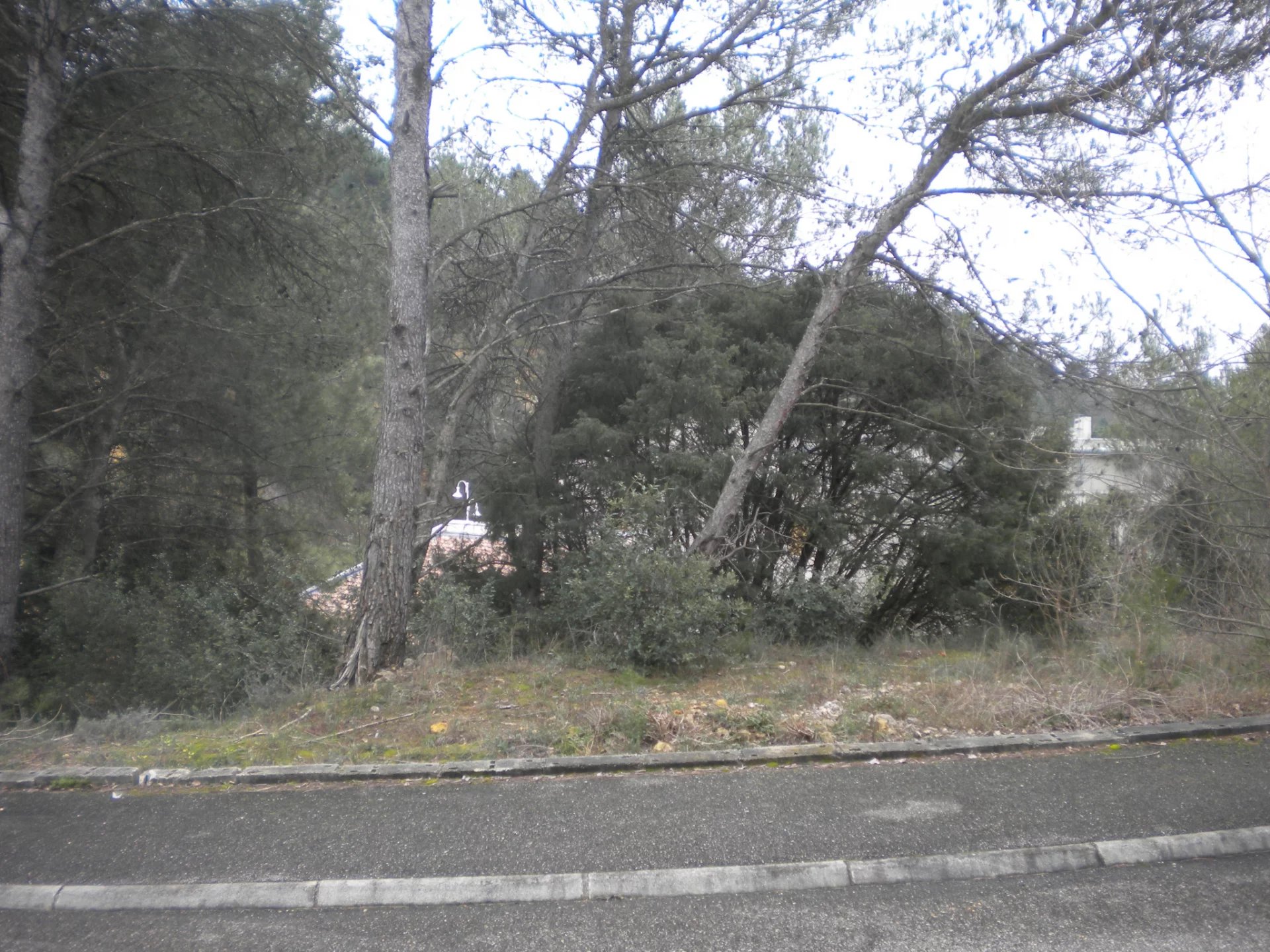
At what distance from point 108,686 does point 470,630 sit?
438 cm

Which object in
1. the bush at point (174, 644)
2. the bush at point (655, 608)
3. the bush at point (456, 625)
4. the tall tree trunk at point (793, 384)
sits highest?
the tall tree trunk at point (793, 384)

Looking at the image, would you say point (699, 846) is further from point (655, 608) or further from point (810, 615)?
point (810, 615)

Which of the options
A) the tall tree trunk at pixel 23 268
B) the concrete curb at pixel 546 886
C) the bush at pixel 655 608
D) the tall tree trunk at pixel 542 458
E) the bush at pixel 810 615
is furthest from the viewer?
the tall tree trunk at pixel 542 458

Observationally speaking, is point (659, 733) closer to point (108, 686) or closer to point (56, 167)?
point (108, 686)

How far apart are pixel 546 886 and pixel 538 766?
4.70ft

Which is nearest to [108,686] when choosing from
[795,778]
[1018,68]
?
[795,778]

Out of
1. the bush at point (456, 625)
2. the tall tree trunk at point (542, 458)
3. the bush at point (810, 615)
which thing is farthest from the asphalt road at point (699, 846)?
the tall tree trunk at point (542, 458)

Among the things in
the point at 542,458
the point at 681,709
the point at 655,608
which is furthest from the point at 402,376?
the point at 542,458

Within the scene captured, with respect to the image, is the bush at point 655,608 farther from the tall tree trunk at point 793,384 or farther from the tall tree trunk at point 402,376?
the tall tree trunk at point 793,384

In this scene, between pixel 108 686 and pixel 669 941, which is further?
pixel 108 686

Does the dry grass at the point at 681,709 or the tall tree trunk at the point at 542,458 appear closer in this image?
the dry grass at the point at 681,709

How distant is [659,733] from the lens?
6062 millimetres

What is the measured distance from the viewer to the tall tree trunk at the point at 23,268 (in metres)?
9.12

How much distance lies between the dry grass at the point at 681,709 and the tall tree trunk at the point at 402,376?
59 centimetres
